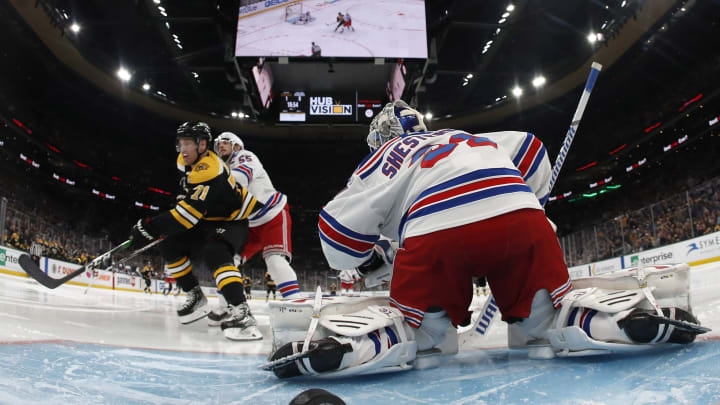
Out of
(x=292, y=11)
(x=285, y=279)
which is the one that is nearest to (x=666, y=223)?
(x=292, y=11)

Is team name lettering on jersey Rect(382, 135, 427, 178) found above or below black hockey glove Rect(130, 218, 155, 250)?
above

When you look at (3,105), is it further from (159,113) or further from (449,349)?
(449,349)

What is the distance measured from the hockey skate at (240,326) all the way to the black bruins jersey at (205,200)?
485 mm

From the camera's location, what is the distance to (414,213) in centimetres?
117

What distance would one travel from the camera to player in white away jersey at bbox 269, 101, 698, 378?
39.4 inches

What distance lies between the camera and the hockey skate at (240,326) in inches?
82.1

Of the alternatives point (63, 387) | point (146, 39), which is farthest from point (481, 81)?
point (63, 387)

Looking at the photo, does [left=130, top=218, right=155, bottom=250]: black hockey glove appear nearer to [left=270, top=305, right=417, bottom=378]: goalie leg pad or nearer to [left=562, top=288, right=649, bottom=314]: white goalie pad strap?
[left=270, top=305, right=417, bottom=378]: goalie leg pad

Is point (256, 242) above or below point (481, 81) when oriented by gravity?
below

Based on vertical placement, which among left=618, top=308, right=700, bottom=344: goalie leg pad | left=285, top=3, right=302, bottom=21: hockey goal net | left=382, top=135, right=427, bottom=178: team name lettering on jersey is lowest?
left=618, top=308, right=700, bottom=344: goalie leg pad

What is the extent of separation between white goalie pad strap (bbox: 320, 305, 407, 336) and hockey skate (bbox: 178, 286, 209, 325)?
6.07 ft

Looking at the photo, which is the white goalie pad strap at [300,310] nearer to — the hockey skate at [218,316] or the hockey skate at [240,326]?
the hockey skate at [240,326]

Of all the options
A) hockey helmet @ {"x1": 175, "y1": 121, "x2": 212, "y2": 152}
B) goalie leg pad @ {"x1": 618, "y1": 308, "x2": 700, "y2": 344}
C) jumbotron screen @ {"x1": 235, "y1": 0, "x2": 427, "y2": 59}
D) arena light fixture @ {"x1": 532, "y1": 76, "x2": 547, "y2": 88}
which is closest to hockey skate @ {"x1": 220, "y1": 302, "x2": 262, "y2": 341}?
hockey helmet @ {"x1": 175, "y1": 121, "x2": 212, "y2": 152}

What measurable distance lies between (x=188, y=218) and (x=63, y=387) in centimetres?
139
